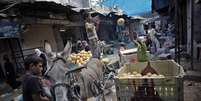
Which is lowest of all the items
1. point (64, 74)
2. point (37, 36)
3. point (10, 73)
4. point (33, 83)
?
point (10, 73)

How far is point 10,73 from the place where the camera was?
44.0 feet

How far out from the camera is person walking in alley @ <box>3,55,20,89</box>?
1321cm

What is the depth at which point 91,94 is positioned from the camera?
7.79m

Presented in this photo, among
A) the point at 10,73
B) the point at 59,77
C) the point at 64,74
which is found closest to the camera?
the point at 59,77

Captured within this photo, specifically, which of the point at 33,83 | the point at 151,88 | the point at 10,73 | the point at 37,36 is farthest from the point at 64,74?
the point at 37,36

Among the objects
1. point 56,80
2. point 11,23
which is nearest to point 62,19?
point 11,23

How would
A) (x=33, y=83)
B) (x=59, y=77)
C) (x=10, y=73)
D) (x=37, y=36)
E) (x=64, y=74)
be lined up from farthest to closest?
(x=37, y=36), (x=10, y=73), (x=64, y=74), (x=59, y=77), (x=33, y=83)

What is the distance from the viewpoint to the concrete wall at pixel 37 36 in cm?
1473

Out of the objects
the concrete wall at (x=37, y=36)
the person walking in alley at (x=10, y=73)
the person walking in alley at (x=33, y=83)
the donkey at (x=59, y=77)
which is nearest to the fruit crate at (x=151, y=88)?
the person walking in alley at (x=33, y=83)

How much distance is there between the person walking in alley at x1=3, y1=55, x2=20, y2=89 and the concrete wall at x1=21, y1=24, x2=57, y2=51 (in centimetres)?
127

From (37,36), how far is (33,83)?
1225cm

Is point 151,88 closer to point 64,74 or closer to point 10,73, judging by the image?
point 64,74

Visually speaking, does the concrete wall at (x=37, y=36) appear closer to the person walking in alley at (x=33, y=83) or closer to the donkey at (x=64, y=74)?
the donkey at (x=64, y=74)

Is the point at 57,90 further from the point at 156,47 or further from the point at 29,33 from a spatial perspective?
the point at 156,47
